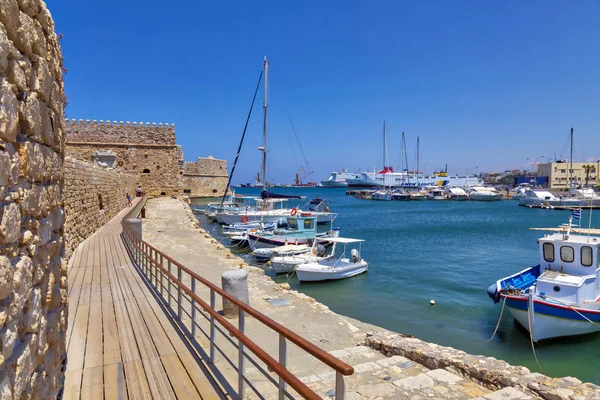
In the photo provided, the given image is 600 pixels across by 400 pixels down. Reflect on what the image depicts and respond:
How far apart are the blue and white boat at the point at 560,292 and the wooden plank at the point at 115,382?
36.9 ft

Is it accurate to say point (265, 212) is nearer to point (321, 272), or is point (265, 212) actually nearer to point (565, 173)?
point (321, 272)

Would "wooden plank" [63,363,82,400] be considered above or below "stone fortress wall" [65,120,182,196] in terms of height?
below

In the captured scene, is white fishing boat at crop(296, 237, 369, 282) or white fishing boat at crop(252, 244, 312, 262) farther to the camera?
white fishing boat at crop(252, 244, 312, 262)

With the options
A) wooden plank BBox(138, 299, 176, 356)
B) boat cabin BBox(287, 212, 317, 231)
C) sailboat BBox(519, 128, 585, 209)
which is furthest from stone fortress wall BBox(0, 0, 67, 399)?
sailboat BBox(519, 128, 585, 209)

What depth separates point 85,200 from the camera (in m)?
13.8

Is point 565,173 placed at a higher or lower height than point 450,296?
higher

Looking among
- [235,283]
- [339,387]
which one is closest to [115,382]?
[339,387]

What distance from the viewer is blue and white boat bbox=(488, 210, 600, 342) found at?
11211mm

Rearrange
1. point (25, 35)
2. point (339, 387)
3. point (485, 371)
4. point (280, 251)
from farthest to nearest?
point (280, 251) → point (485, 371) → point (25, 35) → point (339, 387)

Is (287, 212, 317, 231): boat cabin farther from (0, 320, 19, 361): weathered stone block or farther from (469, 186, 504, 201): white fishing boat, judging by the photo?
(469, 186, 504, 201): white fishing boat

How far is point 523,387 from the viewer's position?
4.69 m

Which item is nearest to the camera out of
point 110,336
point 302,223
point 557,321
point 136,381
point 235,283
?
point 136,381

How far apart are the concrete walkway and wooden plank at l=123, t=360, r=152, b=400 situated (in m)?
0.83

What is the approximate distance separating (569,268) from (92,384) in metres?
14.4
